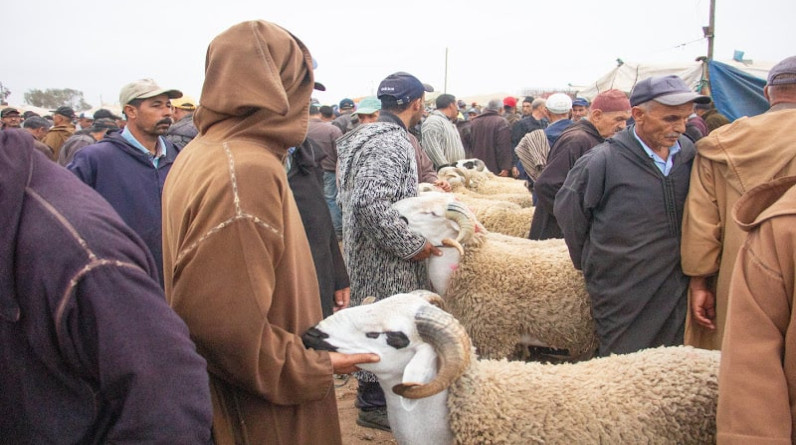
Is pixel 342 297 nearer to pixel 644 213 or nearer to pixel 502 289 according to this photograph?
pixel 502 289

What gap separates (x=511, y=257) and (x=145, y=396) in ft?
10.4

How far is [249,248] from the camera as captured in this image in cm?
151

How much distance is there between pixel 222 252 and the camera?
1.50 meters

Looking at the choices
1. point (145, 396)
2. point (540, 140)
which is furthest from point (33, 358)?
point (540, 140)

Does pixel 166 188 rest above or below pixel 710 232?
above

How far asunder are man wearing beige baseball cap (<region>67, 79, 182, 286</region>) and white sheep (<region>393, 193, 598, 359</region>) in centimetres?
163

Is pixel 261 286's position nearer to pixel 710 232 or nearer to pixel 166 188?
pixel 166 188

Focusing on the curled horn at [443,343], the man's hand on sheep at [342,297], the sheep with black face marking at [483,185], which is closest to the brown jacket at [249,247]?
the curled horn at [443,343]

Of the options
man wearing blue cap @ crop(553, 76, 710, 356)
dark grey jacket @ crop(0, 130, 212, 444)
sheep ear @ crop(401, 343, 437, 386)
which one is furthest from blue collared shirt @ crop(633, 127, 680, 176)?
dark grey jacket @ crop(0, 130, 212, 444)

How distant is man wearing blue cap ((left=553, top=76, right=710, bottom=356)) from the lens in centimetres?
298

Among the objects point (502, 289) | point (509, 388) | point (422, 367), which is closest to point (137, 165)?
point (422, 367)

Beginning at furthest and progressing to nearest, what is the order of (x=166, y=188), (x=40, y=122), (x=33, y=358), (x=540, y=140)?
(x=40, y=122) < (x=540, y=140) < (x=166, y=188) < (x=33, y=358)

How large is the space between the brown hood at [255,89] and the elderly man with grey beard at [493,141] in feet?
28.9

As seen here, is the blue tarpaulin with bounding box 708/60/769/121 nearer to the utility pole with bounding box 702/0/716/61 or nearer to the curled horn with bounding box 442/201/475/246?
the utility pole with bounding box 702/0/716/61
